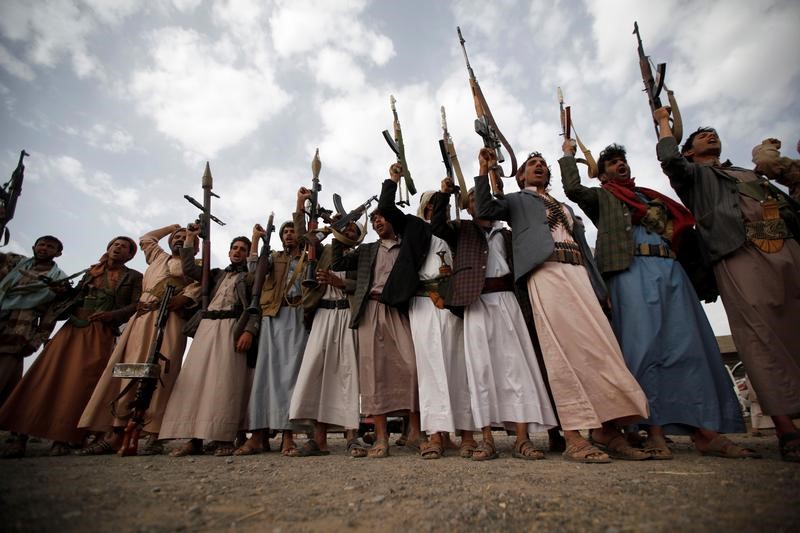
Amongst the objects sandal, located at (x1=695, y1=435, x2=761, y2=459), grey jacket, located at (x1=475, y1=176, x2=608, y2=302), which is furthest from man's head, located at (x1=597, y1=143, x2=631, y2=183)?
sandal, located at (x1=695, y1=435, x2=761, y2=459)

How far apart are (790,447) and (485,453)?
6.21 feet

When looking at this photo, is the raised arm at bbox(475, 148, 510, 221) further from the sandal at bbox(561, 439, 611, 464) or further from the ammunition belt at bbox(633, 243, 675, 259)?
the sandal at bbox(561, 439, 611, 464)

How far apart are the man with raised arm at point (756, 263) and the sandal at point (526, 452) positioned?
1.22m

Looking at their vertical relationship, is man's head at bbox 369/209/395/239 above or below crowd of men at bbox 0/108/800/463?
above

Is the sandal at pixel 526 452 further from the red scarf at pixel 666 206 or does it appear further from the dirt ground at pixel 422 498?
the red scarf at pixel 666 206

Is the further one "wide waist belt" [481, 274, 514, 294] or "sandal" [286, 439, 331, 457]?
"sandal" [286, 439, 331, 457]

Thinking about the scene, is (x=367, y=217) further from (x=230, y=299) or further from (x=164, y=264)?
(x=164, y=264)

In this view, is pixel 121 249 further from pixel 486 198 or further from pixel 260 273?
pixel 486 198

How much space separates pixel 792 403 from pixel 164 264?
612 centimetres

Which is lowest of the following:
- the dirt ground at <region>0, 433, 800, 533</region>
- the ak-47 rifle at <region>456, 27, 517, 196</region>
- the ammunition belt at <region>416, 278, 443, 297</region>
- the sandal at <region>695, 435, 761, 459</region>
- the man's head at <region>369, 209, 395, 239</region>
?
the dirt ground at <region>0, 433, 800, 533</region>

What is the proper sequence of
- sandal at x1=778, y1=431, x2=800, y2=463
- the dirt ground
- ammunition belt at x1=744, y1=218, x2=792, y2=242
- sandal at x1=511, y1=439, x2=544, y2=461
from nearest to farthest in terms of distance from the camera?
the dirt ground → sandal at x1=778, y1=431, x2=800, y2=463 → sandal at x1=511, y1=439, x2=544, y2=461 → ammunition belt at x1=744, y1=218, x2=792, y2=242

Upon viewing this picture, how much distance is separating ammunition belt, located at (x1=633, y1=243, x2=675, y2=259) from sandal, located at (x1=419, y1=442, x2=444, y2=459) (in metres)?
2.35

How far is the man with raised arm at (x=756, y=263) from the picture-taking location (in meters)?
2.62

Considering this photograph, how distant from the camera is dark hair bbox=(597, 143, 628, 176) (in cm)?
395
